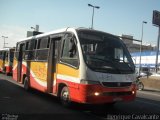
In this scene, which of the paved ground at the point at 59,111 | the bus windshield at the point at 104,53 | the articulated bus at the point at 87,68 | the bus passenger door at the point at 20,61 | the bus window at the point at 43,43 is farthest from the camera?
the bus passenger door at the point at 20,61

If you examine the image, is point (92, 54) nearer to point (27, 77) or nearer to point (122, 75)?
point (122, 75)

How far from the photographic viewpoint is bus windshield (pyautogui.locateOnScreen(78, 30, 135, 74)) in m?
11.4

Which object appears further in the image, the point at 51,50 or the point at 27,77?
the point at 27,77

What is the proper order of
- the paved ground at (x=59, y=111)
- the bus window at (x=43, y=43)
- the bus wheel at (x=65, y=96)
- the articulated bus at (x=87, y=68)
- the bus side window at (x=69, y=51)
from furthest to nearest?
the bus window at (x=43, y=43) → the bus wheel at (x=65, y=96) → the bus side window at (x=69, y=51) → the articulated bus at (x=87, y=68) → the paved ground at (x=59, y=111)

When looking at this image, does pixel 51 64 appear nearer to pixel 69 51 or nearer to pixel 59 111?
pixel 69 51

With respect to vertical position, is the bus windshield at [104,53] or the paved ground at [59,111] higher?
the bus windshield at [104,53]

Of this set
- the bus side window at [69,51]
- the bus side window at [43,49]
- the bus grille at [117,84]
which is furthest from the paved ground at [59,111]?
the bus side window at [43,49]

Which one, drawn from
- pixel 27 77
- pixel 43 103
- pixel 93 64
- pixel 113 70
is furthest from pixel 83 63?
pixel 27 77

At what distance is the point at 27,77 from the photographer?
1750 cm

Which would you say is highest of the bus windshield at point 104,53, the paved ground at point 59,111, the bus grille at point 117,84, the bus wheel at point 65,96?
the bus windshield at point 104,53

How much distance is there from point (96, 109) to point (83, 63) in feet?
6.90

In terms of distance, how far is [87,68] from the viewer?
11133 mm

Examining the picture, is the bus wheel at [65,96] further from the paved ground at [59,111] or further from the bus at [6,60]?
the bus at [6,60]

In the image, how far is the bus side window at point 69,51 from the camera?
11854 millimetres
